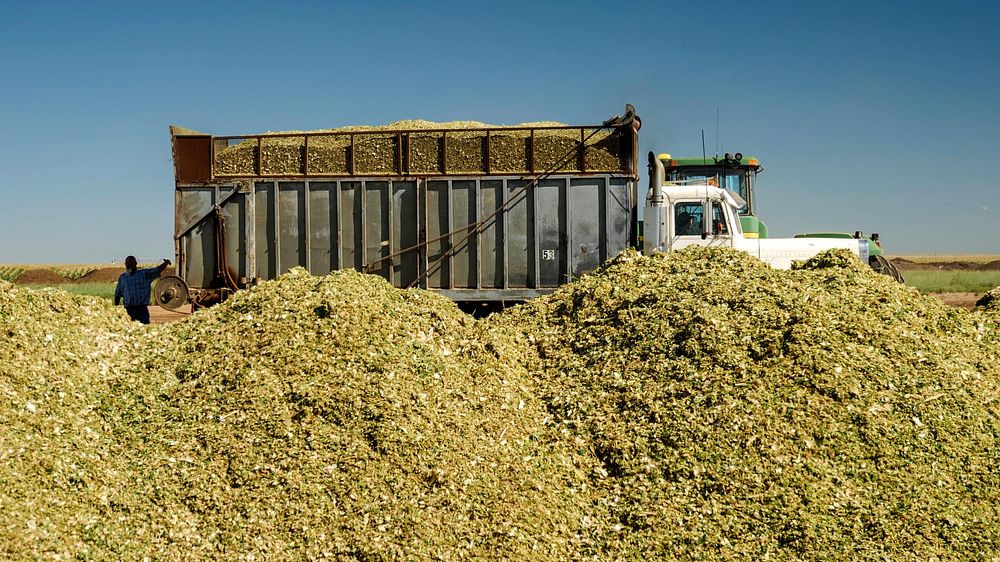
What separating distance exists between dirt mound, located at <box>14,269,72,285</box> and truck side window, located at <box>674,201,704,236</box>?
33.5m

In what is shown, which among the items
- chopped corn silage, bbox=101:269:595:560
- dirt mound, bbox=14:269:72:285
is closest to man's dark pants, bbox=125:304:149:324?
chopped corn silage, bbox=101:269:595:560

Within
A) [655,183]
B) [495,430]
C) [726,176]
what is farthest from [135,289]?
[726,176]

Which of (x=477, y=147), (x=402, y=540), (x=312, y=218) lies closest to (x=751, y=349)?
(x=402, y=540)

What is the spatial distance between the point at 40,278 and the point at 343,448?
122 ft

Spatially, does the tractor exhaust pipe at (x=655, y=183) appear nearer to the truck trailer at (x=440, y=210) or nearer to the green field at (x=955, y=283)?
the truck trailer at (x=440, y=210)

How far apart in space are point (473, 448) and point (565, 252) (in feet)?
19.3

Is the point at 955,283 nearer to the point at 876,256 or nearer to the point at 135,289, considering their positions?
the point at 876,256

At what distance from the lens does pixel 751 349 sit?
23.3ft

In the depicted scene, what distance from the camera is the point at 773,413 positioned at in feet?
20.9

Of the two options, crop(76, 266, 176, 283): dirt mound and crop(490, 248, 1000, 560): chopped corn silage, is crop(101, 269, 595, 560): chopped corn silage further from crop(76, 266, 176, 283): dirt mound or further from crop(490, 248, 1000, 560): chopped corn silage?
crop(76, 266, 176, 283): dirt mound

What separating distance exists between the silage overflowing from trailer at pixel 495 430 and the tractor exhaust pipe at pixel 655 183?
3.09 metres

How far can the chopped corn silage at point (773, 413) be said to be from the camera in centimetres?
554

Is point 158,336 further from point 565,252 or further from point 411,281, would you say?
point 565,252

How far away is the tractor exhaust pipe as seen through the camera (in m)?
11.0
